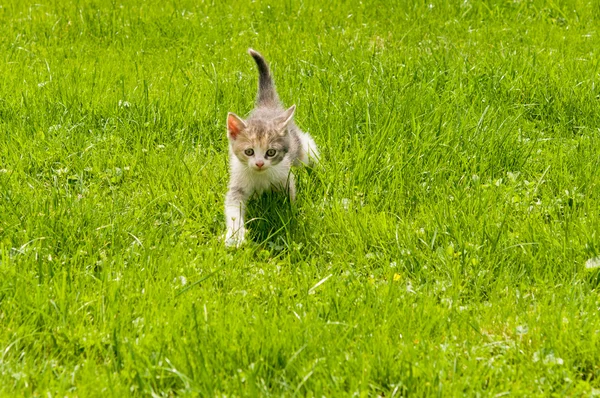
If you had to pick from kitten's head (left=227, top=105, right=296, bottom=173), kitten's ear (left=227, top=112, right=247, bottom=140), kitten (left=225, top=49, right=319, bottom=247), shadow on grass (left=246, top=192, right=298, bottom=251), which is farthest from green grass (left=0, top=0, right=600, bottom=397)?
kitten's ear (left=227, top=112, right=247, bottom=140)

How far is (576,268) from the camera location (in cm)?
462

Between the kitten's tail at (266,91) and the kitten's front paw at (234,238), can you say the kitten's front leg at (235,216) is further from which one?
the kitten's tail at (266,91)

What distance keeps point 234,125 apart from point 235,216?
72 cm

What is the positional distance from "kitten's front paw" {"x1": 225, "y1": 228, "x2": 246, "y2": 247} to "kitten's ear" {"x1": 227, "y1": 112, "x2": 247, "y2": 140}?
2.80 ft

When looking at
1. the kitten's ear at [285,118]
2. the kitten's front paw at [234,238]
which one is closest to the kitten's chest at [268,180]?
the kitten's ear at [285,118]

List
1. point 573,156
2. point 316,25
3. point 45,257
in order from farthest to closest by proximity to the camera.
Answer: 1. point 316,25
2. point 573,156
3. point 45,257

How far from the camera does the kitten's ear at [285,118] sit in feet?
18.2

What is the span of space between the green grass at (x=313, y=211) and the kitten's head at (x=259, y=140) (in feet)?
0.91

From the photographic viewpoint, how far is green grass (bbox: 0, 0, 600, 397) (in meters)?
3.82

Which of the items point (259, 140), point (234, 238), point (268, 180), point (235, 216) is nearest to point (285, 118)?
point (259, 140)

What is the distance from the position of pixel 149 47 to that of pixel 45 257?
4001 mm

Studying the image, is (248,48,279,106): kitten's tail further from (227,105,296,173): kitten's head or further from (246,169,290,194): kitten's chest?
(246,169,290,194): kitten's chest

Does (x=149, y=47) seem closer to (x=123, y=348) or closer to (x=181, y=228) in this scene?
(x=181, y=228)

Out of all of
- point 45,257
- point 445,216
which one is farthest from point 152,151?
point 445,216
